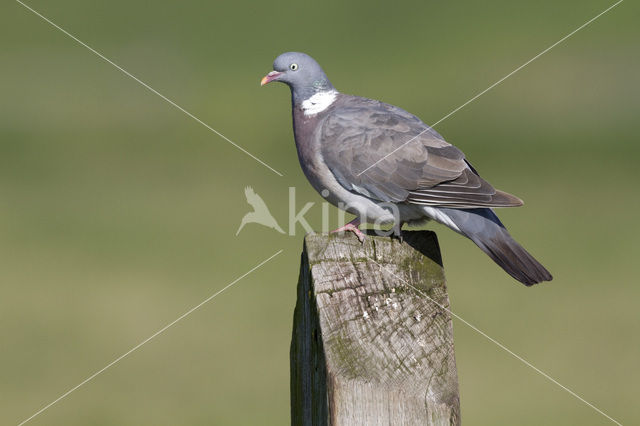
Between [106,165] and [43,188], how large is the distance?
1125 mm

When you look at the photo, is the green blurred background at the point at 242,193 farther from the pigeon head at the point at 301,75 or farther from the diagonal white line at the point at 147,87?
the pigeon head at the point at 301,75

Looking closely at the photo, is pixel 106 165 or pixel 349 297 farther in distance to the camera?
pixel 106 165

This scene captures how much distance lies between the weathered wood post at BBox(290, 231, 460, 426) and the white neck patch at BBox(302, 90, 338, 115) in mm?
2208

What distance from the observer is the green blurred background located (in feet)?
25.1

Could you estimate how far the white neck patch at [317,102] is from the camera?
17.4 ft

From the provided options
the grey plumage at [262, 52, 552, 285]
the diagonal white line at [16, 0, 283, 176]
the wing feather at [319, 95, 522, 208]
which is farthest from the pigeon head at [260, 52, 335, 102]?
the diagonal white line at [16, 0, 283, 176]

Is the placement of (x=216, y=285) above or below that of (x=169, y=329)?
above

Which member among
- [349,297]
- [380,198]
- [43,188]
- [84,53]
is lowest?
[349,297]

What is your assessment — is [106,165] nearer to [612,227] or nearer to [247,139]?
[247,139]

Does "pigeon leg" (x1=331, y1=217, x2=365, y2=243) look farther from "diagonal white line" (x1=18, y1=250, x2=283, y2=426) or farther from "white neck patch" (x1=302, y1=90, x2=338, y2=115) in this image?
"diagonal white line" (x1=18, y1=250, x2=283, y2=426)

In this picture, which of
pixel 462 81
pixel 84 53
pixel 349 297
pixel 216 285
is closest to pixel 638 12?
pixel 462 81

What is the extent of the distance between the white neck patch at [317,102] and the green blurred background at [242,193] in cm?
275

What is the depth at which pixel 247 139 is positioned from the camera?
1350cm

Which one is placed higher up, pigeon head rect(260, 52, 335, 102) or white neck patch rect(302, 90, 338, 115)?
pigeon head rect(260, 52, 335, 102)
